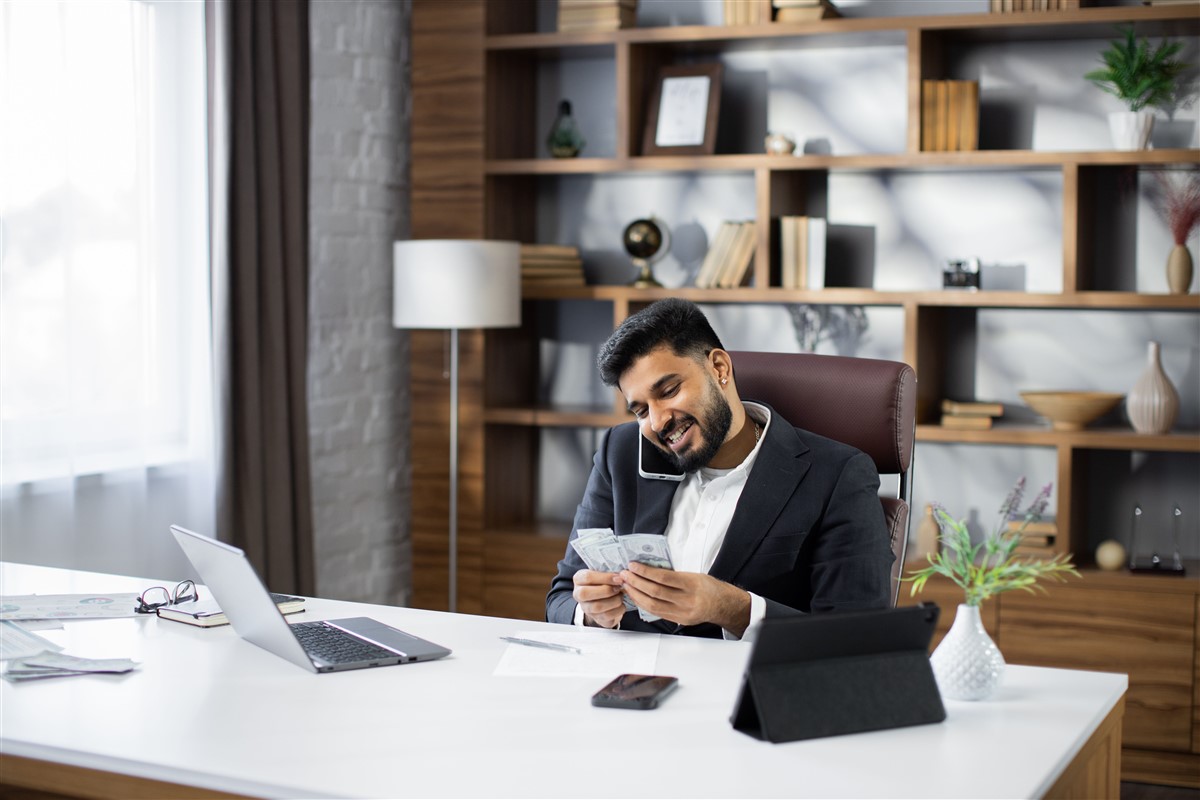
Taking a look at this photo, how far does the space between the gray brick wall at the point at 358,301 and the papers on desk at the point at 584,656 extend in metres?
2.10

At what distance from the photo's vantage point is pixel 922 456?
13.2 ft

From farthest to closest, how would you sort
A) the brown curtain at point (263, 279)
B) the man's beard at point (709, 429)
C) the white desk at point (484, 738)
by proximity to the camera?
the brown curtain at point (263, 279)
the man's beard at point (709, 429)
the white desk at point (484, 738)

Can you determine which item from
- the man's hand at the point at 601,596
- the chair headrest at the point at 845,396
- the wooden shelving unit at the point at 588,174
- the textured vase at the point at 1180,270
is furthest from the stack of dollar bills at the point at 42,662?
the textured vase at the point at 1180,270

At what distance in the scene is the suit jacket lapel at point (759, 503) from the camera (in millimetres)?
2268

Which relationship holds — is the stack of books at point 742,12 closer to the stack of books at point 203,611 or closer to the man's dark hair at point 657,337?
the man's dark hair at point 657,337

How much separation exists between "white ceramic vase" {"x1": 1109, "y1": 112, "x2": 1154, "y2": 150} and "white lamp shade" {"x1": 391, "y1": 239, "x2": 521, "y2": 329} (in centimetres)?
169

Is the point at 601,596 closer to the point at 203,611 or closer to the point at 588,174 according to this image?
the point at 203,611

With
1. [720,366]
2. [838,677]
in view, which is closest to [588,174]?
[720,366]

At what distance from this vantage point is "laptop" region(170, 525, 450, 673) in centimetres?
182

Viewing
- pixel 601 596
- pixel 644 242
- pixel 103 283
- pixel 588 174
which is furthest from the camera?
pixel 588 174

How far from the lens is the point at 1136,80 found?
355 centimetres

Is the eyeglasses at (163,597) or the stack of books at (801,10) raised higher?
the stack of books at (801,10)

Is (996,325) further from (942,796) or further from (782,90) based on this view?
(942,796)

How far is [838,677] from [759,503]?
70cm
